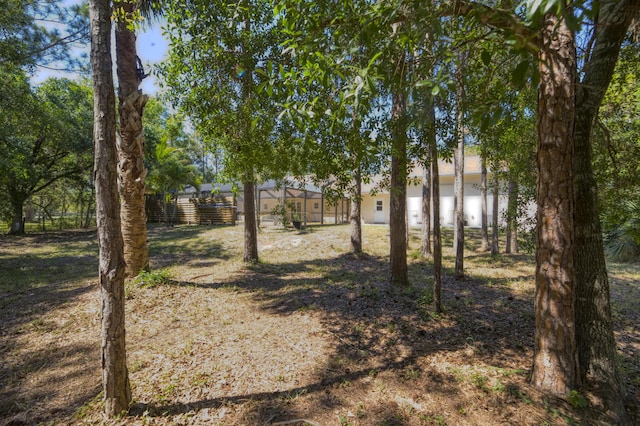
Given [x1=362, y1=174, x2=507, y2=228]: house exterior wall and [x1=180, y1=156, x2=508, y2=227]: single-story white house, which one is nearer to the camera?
[x1=180, y1=156, x2=508, y2=227]: single-story white house

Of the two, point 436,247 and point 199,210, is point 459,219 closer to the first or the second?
point 436,247

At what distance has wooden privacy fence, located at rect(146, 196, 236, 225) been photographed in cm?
1989

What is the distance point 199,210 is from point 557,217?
2150 centimetres

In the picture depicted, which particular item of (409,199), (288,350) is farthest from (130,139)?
(409,199)

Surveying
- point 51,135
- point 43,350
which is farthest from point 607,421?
point 51,135

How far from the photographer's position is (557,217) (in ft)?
9.11

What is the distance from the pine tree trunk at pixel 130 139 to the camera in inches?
227

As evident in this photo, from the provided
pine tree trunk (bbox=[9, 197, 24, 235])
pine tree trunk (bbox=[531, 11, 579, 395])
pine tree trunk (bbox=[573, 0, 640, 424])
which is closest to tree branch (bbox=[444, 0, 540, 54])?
pine tree trunk (bbox=[531, 11, 579, 395])

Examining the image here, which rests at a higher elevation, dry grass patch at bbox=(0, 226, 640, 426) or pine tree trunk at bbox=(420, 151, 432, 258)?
pine tree trunk at bbox=(420, 151, 432, 258)

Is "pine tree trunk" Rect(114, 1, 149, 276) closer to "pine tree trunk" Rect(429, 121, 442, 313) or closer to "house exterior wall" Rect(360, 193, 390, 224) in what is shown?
"pine tree trunk" Rect(429, 121, 442, 313)

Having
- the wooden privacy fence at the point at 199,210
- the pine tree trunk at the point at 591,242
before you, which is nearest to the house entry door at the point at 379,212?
the wooden privacy fence at the point at 199,210

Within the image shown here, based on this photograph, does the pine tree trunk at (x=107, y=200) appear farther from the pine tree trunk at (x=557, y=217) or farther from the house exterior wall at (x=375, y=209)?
the house exterior wall at (x=375, y=209)

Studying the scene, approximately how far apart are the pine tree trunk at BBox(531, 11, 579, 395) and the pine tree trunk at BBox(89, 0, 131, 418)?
12.8 ft

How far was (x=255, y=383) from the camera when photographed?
10.9ft
